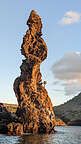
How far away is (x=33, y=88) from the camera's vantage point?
2842 inches

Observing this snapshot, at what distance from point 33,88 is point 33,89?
35cm

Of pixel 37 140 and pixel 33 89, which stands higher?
pixel 33 89

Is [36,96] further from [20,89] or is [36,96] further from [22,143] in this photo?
[22,143]

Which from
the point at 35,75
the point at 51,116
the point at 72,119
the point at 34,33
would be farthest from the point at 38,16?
the point at 72,119

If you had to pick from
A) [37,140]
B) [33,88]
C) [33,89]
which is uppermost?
[33,88]

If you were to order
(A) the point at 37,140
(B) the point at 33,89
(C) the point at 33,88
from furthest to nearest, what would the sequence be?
(C) the point at 33,88 < (B) the point at 33,89 < (A) the point at 37,140

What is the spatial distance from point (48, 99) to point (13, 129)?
1777cm

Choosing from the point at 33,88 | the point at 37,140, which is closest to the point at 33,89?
the point at 33,88

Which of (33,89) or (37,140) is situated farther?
(33,89)

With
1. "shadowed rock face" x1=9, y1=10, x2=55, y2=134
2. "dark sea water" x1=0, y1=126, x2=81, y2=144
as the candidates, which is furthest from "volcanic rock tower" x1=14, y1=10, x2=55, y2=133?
"dark sea water" x1=0, y1=126, x2=81, y2=144

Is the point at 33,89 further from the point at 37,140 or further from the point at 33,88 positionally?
the point at 37,140

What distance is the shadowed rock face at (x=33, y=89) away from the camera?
67.9 metres

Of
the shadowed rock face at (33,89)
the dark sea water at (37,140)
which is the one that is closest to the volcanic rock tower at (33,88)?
the shadowed rock face at (33,89)

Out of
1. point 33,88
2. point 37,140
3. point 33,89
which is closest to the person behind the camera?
point 37,140
